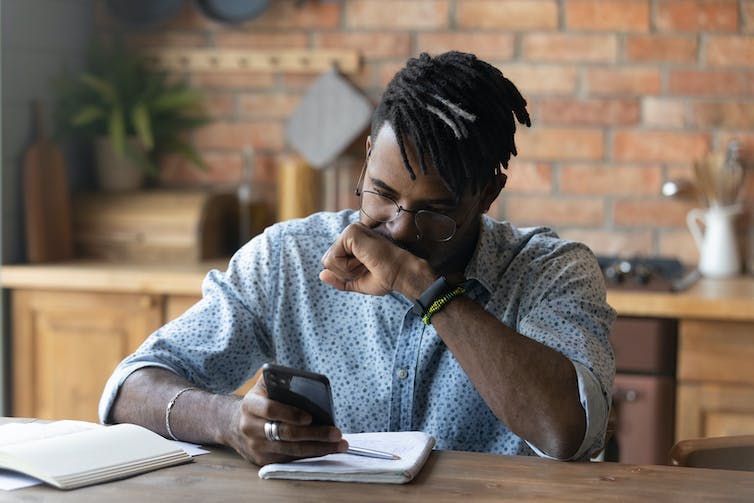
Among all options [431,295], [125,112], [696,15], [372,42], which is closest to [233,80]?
[125,112]

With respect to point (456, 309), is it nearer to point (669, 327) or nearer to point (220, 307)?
point (220, 307)

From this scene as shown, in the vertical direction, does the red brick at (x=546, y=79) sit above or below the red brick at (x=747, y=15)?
below

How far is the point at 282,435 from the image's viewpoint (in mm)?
1371

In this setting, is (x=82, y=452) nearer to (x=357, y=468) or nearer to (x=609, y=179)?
(x=357, y=468)

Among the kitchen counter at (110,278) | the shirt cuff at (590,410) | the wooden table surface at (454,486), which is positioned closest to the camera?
the wooden table surface at (454,486)

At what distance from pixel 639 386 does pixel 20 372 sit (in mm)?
1750

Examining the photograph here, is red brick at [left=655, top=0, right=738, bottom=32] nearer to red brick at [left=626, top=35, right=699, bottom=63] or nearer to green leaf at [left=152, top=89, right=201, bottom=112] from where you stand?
red brick at [left=626, top=35, right=699, bottom=63]

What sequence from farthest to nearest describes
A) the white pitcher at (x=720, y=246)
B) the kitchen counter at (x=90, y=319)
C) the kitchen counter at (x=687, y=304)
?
the white pitcher at (x=720, y=246) → the kitchen counter at (x=90, y=319) → the kitchen counter at (x=687, y=304)

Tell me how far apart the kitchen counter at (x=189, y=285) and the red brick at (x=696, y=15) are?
76 centimetres

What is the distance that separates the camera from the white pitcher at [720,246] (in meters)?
3.05

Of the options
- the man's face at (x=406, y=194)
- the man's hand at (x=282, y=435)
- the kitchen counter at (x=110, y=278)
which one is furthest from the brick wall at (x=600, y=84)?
the man's hand at (x=282, y=435)

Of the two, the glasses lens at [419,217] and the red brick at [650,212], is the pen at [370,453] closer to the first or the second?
the glasses lens at [419,217]

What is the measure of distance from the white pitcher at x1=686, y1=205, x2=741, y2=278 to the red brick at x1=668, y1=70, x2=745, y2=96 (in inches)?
14.0

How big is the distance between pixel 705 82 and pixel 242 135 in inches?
57.4
